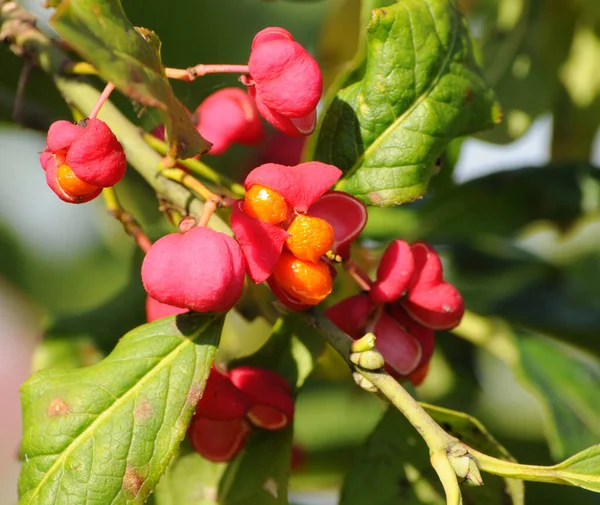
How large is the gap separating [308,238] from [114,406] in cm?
23

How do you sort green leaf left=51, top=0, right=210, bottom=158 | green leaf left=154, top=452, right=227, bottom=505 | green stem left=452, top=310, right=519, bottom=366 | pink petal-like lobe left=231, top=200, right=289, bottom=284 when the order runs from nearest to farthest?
green leaf left=51, top=0, right=210, bottom=158 → pink petal-like lobe left=231, top=200, right=289, bottom=284 → green leaf left=154, top=452, right=227, bottom=505 → green stem left=452, top=310, right=519, bottom=366

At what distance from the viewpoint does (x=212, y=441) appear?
35.6 inches

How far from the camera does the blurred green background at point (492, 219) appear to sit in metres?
1.26

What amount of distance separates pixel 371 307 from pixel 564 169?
26.4 inches

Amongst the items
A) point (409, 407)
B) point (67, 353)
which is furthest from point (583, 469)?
point (67, 353)

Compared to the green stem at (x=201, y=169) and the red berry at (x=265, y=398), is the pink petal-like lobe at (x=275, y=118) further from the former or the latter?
the red berry at (x=265, y=398)

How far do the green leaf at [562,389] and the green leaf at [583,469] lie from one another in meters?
0.43

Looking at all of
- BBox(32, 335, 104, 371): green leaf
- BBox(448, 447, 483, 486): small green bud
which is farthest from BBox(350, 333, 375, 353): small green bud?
BBox(32, 335, 104, 371): green leaf

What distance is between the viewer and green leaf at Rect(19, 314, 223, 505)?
2.49 ft

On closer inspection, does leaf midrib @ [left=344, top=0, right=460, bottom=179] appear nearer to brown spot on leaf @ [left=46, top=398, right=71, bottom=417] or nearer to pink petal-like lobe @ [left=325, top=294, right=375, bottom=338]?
pink petal-like lobe @ [left=325, top=294, right=375, bottom=338]

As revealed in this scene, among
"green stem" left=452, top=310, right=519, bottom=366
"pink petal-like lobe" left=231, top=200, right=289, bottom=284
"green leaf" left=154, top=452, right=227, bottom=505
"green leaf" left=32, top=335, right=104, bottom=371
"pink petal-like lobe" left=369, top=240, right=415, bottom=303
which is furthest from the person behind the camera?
"green stem" left=452, top=310, right=519, bottom=366

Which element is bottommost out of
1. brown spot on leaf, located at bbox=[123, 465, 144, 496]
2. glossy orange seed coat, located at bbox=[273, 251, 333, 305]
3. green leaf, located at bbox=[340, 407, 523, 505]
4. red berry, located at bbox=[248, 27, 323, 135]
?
green leaf, located at bbox=[340, 407, 523, 505]

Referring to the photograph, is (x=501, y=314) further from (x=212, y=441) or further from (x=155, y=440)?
(x=155, y=440)

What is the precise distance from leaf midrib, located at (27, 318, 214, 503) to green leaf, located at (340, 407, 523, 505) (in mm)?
278
